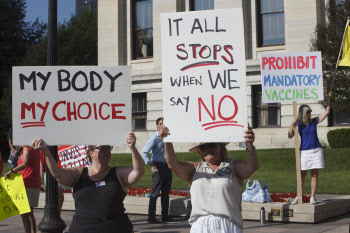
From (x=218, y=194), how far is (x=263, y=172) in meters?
16.1

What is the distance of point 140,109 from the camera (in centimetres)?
3044

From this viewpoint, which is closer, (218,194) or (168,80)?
(218,194)

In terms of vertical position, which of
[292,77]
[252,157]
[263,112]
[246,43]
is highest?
[246,43]

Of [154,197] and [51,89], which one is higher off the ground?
[51,89]

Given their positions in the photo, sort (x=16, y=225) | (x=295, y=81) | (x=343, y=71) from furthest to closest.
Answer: (x=343, y=71) → (x=16, y=225) → (x=295, y=81)

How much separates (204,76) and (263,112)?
73.0 feet

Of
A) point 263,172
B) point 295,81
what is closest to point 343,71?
point 263,172

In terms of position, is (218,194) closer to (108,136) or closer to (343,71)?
(108,136)

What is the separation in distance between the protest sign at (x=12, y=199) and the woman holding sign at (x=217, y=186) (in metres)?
3.12

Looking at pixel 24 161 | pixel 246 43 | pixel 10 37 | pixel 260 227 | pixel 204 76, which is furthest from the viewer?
pixel 10 37

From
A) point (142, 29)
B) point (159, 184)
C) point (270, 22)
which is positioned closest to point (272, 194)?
point (159, 184)

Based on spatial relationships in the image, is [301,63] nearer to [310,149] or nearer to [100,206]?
[310,149]

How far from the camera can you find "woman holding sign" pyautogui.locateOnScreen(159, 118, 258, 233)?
15.2 ft

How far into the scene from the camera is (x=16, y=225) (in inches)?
429
